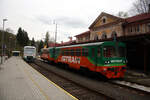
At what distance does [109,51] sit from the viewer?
9227 millimetres

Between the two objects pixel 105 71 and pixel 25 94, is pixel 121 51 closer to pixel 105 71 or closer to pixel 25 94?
pixel 105 71

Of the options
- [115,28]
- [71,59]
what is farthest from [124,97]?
[115,28]

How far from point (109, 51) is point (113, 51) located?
0.42m

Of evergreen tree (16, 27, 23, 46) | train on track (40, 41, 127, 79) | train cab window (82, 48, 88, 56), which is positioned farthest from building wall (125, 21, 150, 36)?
evergreen tree (16, 27, 23, 46)

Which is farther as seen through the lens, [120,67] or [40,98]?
[120,67]

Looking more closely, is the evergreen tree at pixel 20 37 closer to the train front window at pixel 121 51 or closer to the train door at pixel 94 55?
the train door at pixel 94 55

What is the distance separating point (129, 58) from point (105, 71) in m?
→ 10.2

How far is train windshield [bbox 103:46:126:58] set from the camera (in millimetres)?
9094

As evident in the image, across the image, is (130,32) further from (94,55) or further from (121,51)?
(94,55)

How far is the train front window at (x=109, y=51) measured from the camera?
9078 mm

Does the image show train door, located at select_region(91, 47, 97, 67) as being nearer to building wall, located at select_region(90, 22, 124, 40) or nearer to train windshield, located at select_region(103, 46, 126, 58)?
train windshield, located at select_region(103, 46, 126, 58)

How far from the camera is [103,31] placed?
2948 cm

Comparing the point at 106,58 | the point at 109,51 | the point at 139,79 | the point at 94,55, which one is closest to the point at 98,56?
the point at 94,55

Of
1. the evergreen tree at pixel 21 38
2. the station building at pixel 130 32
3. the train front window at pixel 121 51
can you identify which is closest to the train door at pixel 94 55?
the train front window at pixel 121 51
